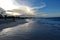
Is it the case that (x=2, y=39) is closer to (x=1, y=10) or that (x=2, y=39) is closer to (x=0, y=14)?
(x=1, y=10)

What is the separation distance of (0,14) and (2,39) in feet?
261

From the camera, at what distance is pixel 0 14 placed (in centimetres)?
9519

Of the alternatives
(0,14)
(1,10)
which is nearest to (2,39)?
(1,10)

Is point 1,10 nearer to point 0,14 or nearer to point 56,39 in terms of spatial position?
point 0,14

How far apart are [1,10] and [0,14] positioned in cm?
656

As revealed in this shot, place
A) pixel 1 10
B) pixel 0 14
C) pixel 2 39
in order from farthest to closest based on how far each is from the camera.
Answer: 1. pixel 0 14
2. pixel 1 10
3. pixel 2 39

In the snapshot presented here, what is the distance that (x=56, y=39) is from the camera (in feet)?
59.1

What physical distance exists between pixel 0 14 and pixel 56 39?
3179 inches

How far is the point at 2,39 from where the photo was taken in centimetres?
1759

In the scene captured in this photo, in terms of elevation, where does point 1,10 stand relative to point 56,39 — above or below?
above

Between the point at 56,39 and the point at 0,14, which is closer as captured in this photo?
the point at 56,39

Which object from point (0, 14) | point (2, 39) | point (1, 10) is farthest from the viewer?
point (0, 14)

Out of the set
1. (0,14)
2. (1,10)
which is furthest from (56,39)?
(0,14)

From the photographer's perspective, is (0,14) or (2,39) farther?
(0,14)
